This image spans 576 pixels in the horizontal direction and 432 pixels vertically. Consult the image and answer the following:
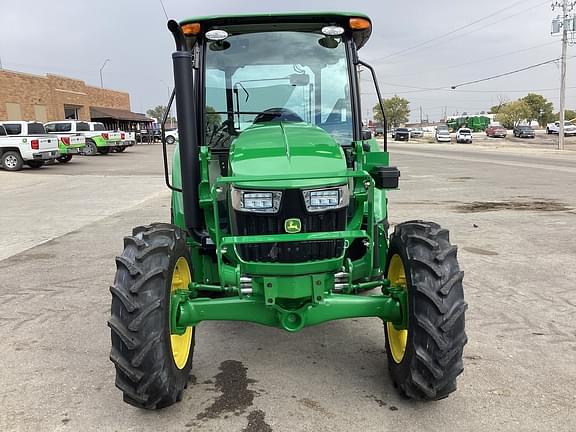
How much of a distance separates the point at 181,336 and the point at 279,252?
1.02 metres

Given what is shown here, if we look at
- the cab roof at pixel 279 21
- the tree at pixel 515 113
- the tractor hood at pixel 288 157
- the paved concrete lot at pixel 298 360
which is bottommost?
the paved concrete lot at pixel 298 360

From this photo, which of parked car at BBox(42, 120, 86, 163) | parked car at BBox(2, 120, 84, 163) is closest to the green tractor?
parked car at BBox(2, 120, 84, 163)

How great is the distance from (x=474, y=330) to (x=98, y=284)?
13.6ft

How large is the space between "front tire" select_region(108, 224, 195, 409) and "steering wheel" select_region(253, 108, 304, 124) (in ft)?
4.88

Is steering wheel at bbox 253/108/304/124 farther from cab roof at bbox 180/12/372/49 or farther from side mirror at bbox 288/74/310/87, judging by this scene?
cab roof at bbox 180/12/372/49

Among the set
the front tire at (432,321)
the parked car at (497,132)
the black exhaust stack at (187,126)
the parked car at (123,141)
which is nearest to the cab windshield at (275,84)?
the black exhaust stack at (187,126)

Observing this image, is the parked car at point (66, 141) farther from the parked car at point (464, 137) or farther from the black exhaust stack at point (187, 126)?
the parked car at point (464, 137)

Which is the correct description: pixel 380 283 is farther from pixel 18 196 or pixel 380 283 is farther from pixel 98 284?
pixel 18 196

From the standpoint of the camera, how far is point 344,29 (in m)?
3.99

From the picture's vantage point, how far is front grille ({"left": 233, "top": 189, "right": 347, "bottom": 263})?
10.3 ft

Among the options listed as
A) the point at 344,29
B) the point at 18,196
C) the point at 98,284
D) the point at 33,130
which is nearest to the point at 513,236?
the point at 344,29

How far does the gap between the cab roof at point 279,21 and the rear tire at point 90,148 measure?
29.1m

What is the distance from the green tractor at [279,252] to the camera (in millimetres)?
3053

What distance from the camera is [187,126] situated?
3439mm
